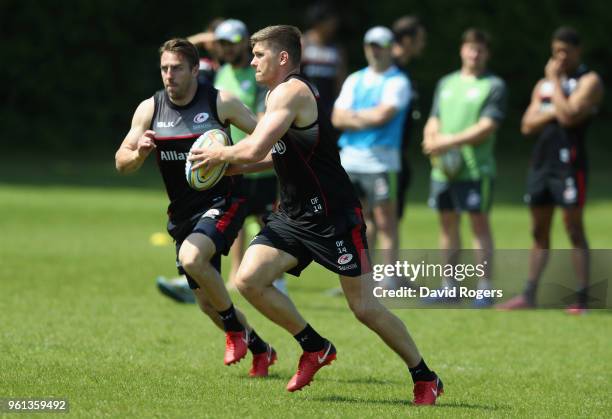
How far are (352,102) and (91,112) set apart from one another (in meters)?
18.2

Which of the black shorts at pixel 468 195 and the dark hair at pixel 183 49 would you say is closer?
the dark hair at pixel 183 49

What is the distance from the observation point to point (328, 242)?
6.68 m

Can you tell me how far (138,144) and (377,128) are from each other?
4689 millimetres

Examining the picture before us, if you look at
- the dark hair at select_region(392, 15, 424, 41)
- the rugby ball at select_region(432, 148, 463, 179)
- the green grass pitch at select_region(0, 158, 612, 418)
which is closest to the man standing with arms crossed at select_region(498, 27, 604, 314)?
the green grass pitch at select_region(0, 158, 612, 418)

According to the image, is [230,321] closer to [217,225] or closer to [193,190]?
[217,225]

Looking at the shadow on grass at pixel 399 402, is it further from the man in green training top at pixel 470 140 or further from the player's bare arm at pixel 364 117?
the player's bare arm at pixel 364 117

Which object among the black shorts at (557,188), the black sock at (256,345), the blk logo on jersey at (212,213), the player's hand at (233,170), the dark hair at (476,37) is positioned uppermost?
the dark hair at (476,37)

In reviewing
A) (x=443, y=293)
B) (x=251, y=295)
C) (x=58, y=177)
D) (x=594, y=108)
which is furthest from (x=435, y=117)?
(x=58, y=177)

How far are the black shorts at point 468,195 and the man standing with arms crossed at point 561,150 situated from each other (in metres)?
0.41

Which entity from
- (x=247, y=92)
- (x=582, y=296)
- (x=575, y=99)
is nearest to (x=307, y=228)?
(x=582, y=296)

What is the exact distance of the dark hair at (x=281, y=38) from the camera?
6629 millimetres

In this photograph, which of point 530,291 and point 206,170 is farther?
point 530,291

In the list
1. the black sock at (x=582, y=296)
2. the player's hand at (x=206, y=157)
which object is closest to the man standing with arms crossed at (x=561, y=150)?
the black sock at (x=582, y=296)

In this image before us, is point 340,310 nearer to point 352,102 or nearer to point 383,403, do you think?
point 352,102
